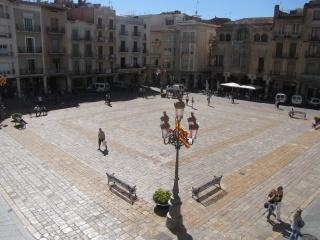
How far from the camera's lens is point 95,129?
90.3 ft

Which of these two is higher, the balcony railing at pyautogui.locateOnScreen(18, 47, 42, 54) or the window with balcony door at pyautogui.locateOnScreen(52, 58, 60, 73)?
the balcony railing at pyautogui.locateOnScreen(18, 47, 42, 54)

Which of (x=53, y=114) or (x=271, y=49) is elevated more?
(x=271, y=49)

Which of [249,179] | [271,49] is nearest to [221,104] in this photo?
[271,49]

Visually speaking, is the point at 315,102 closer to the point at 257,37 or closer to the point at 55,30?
the point at 257,37

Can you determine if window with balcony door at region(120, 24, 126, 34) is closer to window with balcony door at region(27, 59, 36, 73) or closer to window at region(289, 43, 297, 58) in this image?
window with balcony door at region(27, 59, 36, 73)

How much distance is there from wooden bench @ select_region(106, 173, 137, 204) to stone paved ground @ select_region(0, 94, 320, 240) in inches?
17.6

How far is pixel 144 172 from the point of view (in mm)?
18172

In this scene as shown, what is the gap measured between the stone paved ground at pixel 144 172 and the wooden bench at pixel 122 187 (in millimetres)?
448

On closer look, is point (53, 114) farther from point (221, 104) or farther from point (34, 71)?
point (221, 104)

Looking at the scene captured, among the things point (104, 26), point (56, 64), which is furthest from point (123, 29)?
point (56, 64)

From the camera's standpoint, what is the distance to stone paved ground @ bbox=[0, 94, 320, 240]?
42.9 ft

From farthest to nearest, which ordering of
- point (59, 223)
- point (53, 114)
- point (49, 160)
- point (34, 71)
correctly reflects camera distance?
point (34, 71), point (53, 114), point (49, 160), point (59, 223)

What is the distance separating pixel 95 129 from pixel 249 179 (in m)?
14.7

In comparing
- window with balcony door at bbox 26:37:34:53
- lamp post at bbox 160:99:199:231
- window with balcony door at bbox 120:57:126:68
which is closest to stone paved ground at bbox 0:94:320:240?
lamp post at bbox 160:99:199:231
